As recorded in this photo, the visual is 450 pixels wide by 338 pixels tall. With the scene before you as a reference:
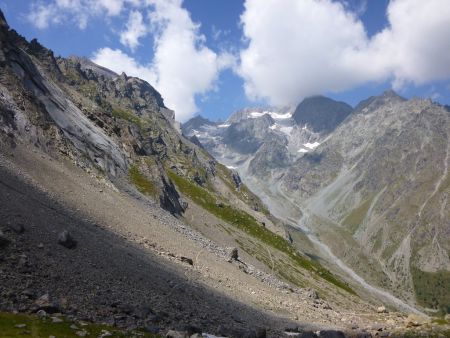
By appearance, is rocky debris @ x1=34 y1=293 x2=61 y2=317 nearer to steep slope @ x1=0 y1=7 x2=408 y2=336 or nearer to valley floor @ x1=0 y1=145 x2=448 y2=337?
valley floor @ x1=0 y1=145 x2=448 y2=337

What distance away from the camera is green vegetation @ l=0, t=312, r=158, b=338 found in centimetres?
2084

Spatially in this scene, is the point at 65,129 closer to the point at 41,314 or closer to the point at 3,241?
the point at 3,241

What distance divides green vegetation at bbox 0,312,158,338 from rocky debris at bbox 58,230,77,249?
1328cm

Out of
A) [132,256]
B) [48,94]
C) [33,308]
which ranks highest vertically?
[48,94]

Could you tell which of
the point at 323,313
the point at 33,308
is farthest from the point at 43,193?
the point at 323,313

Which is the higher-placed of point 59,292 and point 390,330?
point 390,330

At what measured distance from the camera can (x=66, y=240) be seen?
121 ft

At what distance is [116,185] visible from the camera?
269 feet

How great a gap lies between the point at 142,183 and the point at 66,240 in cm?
6711

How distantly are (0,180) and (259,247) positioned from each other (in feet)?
379

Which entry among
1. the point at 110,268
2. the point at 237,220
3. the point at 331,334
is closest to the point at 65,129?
the point at 110,268

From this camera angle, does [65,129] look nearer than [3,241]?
No

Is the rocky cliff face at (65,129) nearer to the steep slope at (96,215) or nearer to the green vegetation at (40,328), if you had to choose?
the steep slope at (96,215)

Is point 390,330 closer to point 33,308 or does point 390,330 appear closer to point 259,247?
point 33,308
